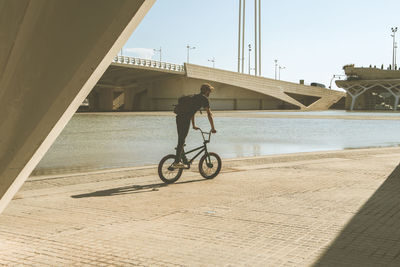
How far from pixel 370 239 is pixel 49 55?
339 centimetres

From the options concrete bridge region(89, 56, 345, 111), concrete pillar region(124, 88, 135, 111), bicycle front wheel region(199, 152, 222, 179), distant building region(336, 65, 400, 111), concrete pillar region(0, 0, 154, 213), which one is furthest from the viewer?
distant building region(336, 65, 400, 111)

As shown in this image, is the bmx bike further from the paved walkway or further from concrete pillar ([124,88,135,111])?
concrete pillar ([124,88,135,111])

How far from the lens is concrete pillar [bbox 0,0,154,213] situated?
10.5 feet

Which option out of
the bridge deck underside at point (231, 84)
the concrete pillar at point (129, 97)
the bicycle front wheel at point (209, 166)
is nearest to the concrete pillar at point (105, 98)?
the bridge deck underside at point (231, 84)

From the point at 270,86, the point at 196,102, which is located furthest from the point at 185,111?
the point at 270,86

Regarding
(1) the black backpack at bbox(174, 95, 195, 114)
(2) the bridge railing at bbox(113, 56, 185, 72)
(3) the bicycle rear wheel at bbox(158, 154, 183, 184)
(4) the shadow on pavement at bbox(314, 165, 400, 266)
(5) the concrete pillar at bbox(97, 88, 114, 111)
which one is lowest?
(4) the shadow on pavement at bbox(314, 165, 400, 266)

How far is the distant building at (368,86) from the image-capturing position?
9619 cm

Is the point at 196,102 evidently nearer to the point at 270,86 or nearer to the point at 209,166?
the point at 209,166

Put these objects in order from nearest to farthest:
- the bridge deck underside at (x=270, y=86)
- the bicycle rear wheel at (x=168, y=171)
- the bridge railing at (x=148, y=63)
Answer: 1. the bicycle rear wheel at (x=168, y=171)
2. the bridge railing at (x=148, y=63)
3. the bridge deck underside at (x=270, y=86)

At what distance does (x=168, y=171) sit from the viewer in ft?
29.4

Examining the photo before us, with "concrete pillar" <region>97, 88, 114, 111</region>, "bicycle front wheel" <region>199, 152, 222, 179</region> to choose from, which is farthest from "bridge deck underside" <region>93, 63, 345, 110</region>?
"bicycle front wheel" <region>199, 152, 222, 179</region>

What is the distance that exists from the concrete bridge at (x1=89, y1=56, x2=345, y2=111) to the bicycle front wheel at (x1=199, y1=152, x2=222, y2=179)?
71938mm

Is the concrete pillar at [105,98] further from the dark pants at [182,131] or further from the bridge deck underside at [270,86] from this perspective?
the dark pants at [182,131]

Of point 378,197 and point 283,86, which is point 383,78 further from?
point 378,197
